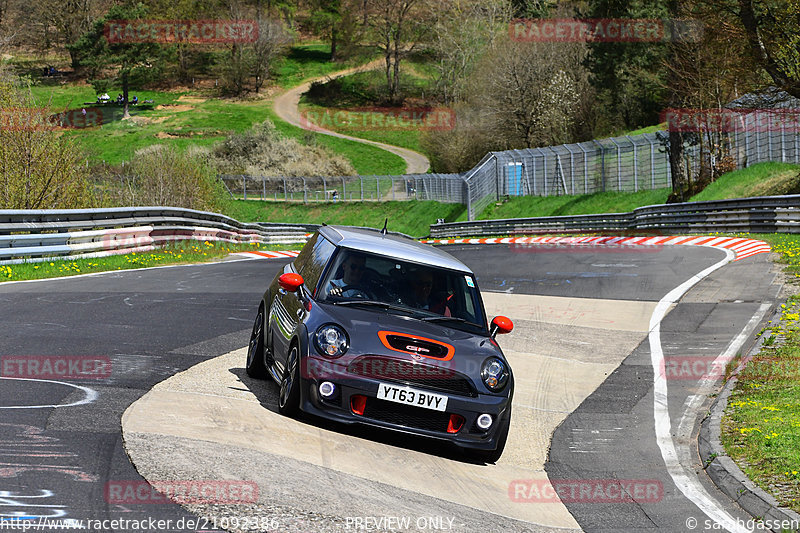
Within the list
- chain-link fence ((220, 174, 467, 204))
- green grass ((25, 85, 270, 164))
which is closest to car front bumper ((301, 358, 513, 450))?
chain-link fence ((220, 174, 467, 204))

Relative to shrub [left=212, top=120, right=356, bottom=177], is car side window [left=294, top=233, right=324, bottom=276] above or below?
above

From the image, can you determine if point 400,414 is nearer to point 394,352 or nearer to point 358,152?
point 394,352

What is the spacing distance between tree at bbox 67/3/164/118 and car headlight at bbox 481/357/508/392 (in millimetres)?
109796

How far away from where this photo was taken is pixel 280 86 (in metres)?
126

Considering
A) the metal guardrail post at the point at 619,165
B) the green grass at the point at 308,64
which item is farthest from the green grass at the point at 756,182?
the green grass at the point at 308,64

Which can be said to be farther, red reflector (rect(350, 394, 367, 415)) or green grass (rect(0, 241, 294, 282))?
green grass (rect(0, 241, 294, 282))

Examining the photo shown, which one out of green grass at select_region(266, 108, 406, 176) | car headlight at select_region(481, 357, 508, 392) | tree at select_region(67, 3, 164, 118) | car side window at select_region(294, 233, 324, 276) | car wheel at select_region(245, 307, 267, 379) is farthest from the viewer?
tree at select_region(67, 3, 164, 118)

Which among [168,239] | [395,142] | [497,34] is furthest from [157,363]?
[395,142]

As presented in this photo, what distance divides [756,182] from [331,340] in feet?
115

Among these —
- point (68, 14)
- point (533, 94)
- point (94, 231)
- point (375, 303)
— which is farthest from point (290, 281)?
point (68, 14)

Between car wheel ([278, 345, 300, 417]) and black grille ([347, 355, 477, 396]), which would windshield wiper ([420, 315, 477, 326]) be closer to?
black grille ([347, 355, 477, 396])

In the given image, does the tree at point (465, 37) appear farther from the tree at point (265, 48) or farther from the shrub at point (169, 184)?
the shrub at point (169, 184)

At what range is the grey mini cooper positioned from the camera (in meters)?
7.52

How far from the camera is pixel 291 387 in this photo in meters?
7.76
